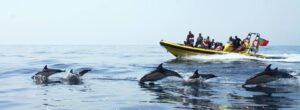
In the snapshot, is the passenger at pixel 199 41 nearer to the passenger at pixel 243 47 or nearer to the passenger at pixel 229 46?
the passenger at pixel 229 46

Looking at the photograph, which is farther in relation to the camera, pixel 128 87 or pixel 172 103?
pixel 128 87

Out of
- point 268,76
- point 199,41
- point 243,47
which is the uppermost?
point 199,41

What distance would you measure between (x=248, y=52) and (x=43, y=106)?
24.5m

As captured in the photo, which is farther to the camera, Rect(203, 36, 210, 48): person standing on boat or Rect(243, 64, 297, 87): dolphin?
Rect(203, 36, 210, 48): person standing on boat

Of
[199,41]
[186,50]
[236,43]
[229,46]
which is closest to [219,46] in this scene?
[229,46]

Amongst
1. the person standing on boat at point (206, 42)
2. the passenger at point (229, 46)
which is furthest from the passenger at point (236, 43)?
A: the person standing on boat at point (206, 42)

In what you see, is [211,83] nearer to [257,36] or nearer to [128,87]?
[128,87]

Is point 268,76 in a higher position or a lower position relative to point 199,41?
lower

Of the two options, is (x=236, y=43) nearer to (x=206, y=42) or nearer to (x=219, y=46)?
(x=219, y=46)

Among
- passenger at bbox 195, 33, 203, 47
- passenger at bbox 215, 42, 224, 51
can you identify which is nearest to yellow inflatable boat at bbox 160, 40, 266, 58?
passenger at bbox 195, 33, 203, 47

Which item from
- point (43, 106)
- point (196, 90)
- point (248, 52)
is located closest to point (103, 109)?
point (43, 106)

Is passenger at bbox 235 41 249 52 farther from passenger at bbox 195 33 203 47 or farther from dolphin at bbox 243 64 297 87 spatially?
dolphin at bbox 243 64 297 87

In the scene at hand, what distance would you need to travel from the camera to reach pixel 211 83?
61.4ft

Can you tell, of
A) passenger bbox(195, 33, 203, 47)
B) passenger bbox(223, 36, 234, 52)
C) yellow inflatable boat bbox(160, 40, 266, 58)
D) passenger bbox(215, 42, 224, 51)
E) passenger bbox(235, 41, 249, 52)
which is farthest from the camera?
passenger bbox(195, 33, 203, 47)
